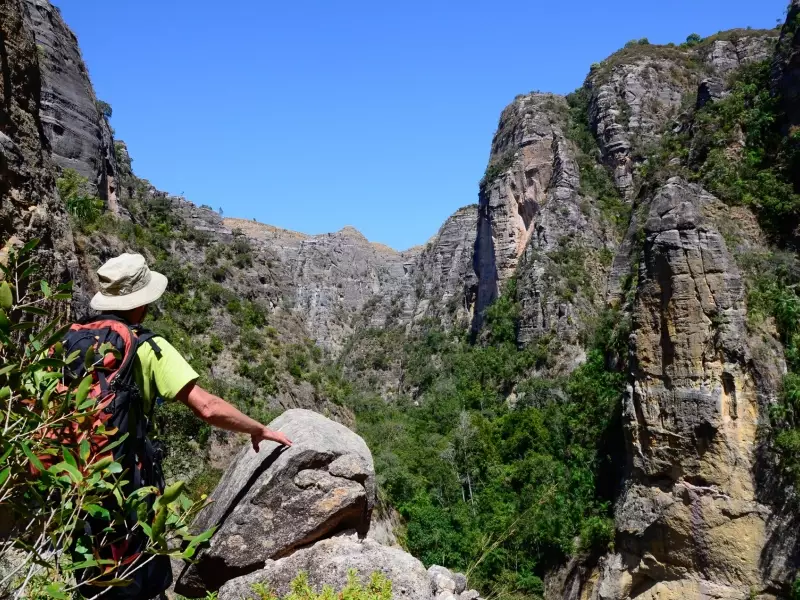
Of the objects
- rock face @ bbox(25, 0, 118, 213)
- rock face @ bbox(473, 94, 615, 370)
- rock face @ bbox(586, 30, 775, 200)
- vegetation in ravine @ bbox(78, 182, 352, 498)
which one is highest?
rock face @ bbox(586, 30, 775, 200)

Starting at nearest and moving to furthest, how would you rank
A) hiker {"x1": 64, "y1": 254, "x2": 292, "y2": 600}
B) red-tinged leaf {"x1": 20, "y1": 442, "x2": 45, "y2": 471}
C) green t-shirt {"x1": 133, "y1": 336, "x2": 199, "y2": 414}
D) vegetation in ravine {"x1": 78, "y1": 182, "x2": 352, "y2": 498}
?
red-tinged leaf {"x1": 20, "y1": 442, "x2": 45, "y2": 471}, hiker {"x1": 64, "y1": 254, "x2": 292, "y2": 600}, green t-shirt {"x1": 133, "y1": 336, "x2": 199, "y2": 414}, vegetation in ravine {"x1": 78, "y1": 182, "x2": 352, "y2": 498}

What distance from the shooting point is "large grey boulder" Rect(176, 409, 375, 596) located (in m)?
4.62

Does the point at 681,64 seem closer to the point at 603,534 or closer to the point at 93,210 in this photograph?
the point at 603,534

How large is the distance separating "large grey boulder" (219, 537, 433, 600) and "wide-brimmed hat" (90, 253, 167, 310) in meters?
1.94

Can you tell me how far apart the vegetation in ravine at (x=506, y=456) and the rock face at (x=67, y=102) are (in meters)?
15.8

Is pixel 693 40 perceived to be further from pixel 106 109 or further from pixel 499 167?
pixel 106 109

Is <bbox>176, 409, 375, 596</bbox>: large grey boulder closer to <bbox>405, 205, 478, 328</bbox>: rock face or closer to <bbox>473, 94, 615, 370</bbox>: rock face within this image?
<bbox>473, 94, 615, 370</bbox>: rock face

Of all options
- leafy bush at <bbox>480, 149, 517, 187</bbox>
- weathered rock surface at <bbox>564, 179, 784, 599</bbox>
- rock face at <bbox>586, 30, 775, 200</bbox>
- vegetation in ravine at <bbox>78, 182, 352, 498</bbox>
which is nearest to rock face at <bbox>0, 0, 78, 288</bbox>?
vegetation in ravine at <bbox>78, 182, 352, 498</bbox>

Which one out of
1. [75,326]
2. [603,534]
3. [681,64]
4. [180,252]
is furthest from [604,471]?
[681,64]

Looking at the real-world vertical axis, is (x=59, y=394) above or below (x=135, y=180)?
below

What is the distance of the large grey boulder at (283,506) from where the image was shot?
15.2 feet

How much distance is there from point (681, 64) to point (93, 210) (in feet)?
174

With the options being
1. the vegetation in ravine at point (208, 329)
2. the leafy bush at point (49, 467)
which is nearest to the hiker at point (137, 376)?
the leafy bush at point (49, 467)

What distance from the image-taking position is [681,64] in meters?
56.5
